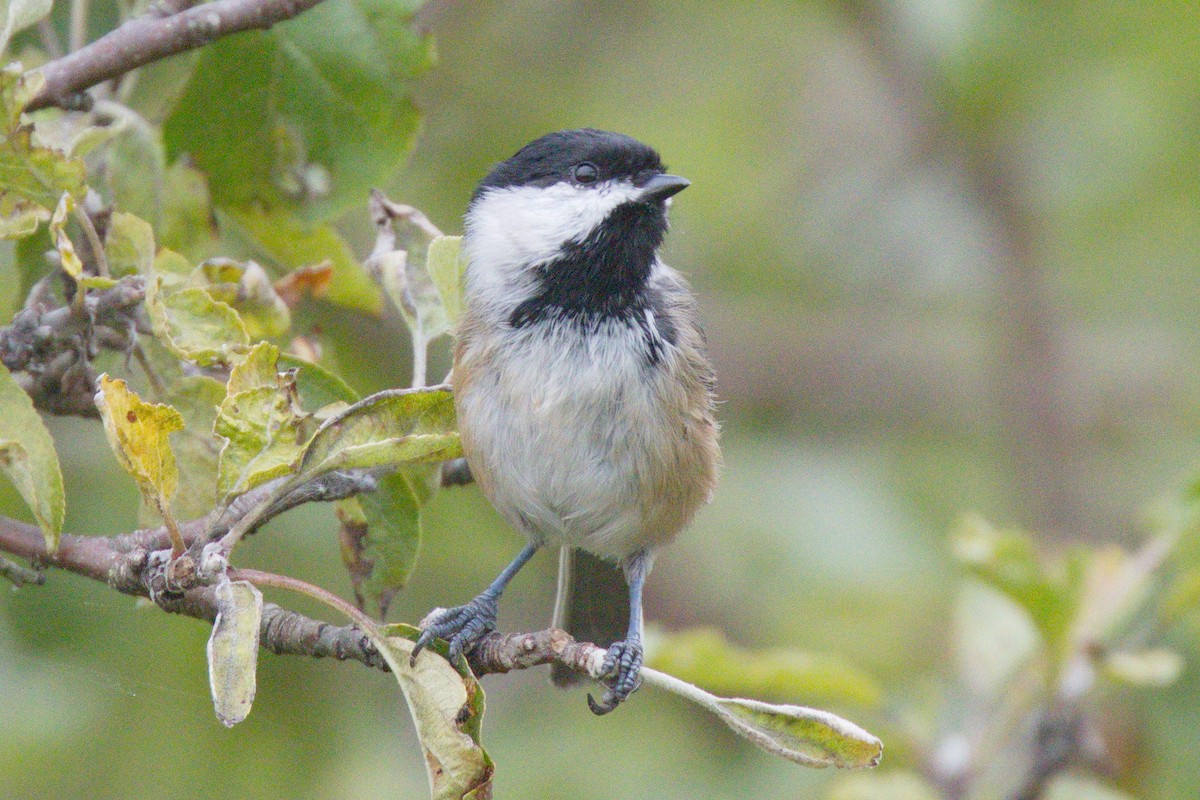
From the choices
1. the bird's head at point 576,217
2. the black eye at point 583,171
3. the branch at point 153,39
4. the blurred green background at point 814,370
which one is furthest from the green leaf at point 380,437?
the blurred green background at point 814,370

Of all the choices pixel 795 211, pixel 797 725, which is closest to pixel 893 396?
pixel 795 211

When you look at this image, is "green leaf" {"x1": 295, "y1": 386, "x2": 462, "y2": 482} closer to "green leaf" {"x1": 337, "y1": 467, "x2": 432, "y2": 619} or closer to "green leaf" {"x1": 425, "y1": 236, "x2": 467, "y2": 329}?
"green leaf" {"x1": 337, "y1": 467, "x2": 432, "y2": 619}

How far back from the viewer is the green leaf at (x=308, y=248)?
2256 mm

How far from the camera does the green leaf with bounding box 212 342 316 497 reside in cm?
151

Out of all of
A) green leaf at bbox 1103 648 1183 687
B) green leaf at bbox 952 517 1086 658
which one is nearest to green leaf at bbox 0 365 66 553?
green leaf at bbox 952 517 1086 658

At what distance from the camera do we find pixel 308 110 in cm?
232

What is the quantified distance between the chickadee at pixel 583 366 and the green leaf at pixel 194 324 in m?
0.51

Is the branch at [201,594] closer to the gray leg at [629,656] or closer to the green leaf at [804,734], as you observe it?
the gray leg at [629,656]

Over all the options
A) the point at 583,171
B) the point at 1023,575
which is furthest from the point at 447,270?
the point at 1023,575

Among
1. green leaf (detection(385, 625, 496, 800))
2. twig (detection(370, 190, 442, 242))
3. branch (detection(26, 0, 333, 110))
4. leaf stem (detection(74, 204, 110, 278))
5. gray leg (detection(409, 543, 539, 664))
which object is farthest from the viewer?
twig (detection(370, 190, 442, 242))

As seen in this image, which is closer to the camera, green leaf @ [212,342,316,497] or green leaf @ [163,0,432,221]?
green leaf @ [212,342,316,497]

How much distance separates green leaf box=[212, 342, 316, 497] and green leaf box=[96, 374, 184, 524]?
0.06 m

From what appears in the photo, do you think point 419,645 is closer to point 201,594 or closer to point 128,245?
point 201,594

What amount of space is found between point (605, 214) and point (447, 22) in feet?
7.05
